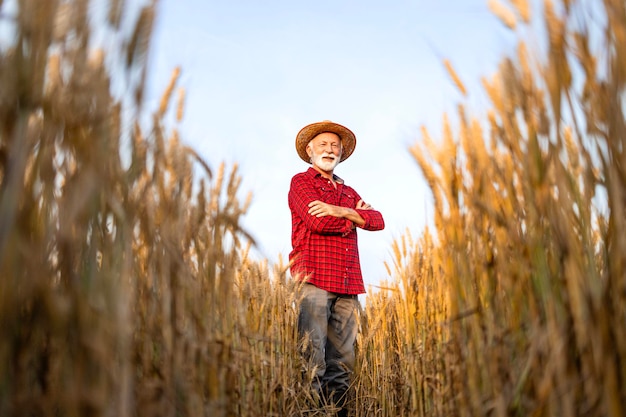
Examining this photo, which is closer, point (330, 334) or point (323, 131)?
point (330, 334)

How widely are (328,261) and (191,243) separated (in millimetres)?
2188

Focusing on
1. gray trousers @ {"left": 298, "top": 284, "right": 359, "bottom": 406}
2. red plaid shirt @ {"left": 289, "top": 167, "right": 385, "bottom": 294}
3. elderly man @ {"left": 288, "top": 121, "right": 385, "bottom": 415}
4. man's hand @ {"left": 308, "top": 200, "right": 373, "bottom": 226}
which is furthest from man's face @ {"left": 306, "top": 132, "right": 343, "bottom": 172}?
gray trousers @ {"left": 298, "top": 284, "right": 359, "bottom": 406}

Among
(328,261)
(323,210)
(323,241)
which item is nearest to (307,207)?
(323,210)

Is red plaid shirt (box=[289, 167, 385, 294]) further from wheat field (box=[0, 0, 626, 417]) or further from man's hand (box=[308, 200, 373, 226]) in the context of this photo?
wheat field (box=[0, 0, 626, 417])

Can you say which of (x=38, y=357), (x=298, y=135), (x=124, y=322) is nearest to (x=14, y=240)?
(x=124, y=322)

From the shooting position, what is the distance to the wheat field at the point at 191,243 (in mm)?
951

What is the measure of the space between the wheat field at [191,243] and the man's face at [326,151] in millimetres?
2230

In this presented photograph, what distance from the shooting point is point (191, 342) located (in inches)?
50.4

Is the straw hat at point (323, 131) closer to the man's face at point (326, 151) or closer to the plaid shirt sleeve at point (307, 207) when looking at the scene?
the man's face at point (326, 151)

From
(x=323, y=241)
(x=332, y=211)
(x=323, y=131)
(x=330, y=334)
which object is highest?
(x=323, y=131)

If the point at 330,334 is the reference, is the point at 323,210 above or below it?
above

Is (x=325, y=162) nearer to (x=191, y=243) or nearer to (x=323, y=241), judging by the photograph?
(x=323, y=241)

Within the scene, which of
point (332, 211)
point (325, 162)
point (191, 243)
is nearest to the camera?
point (191, 243)

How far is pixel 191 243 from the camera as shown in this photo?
154 centimetres
